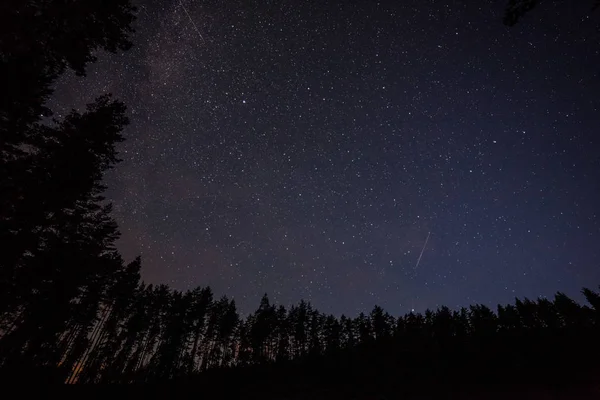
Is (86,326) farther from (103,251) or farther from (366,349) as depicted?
(366,349)

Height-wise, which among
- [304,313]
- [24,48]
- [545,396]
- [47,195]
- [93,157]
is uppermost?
[304,313]

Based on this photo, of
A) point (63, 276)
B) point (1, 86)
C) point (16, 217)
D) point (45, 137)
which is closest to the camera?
point (1, 86)

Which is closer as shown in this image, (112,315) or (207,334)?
(112,315)

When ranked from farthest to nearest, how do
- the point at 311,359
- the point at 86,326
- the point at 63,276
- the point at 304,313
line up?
1. the point at 304,313
2. the point at 311,359
3. the point at 86,326
4. the point at 63,276

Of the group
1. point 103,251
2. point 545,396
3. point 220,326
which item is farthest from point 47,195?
point 220,326

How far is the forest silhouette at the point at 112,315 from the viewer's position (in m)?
8.97

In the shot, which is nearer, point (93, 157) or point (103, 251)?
point (93, 157)

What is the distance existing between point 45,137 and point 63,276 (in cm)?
1014

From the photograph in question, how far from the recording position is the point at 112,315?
4362 centimetres

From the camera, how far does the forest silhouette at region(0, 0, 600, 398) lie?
8.97 m

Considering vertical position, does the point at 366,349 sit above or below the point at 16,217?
above

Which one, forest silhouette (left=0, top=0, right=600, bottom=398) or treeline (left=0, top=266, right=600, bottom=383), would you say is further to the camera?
treeline (left=0, top=266, right=600, bottom=383)

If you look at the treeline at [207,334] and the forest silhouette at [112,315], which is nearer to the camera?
the forest silhouette at [112,315]

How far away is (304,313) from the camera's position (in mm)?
72250
